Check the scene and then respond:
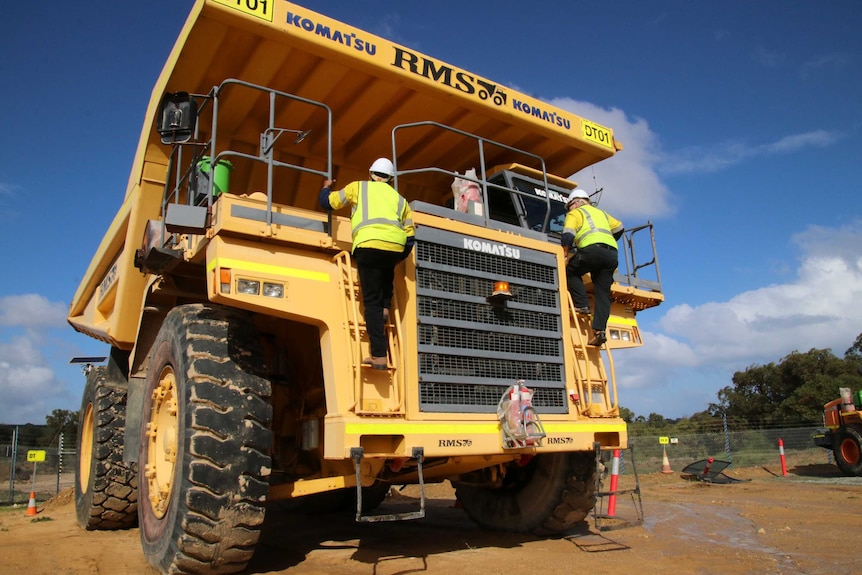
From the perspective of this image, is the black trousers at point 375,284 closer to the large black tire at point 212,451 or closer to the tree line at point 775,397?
the large black tire at point 212,451

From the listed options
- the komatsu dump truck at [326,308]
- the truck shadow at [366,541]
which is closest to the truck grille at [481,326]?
the komatsu dump truck at [326,308]

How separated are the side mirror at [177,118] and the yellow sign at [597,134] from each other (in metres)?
4.08

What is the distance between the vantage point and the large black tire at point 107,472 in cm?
712

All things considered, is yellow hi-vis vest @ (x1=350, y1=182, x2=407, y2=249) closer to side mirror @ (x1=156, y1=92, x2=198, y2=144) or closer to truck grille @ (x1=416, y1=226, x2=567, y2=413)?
truck grille @ (x1=416, y1=226, x2=567, y2=413)

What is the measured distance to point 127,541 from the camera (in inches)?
251

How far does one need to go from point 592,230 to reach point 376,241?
2.21 meters

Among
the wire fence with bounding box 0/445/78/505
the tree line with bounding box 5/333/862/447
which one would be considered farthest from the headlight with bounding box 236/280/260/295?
the tree line with bounding box 5/333/862/447

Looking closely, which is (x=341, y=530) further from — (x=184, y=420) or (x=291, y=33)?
(x=291, y=33)

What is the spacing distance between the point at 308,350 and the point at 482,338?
149 cm

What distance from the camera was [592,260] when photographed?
568 cm

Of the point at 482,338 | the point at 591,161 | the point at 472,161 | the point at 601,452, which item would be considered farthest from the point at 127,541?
the point at 591,161

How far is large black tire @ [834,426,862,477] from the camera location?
13484 millimetres

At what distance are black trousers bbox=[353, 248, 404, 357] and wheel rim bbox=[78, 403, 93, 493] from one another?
5067 mm

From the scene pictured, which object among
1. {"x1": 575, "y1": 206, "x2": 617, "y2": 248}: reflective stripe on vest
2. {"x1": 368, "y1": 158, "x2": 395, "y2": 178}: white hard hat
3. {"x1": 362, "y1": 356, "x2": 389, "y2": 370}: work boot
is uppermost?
{"x1": 368, "y1": 158, "x2": 395, "y2": 178}: white hard hat
